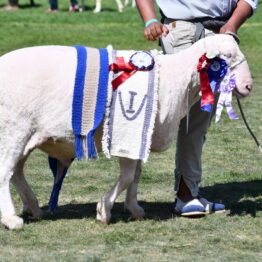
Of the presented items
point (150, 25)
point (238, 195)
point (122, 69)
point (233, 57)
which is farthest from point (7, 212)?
point (238, 195)

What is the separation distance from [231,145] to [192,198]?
9.66 feet

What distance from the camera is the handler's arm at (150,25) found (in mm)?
6258

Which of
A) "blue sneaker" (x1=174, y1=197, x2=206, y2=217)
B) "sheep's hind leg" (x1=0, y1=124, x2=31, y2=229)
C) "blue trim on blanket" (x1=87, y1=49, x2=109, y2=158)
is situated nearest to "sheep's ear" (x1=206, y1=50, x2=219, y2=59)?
"blue trim on blanket" (x1=87, y1=49, x2=109, y2=158)

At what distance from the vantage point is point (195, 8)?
6492 millimetres

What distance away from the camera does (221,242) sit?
579 centimetres

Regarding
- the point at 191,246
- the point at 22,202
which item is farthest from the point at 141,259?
the point at 22,202

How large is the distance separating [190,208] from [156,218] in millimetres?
290

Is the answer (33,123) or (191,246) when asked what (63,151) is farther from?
(191,246)

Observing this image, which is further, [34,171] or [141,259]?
[34,171]

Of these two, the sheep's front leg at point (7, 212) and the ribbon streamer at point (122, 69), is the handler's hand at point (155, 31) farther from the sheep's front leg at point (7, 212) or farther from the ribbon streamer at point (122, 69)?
the sheep's front leg at point (7, 212)

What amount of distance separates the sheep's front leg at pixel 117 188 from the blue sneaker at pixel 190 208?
564mm

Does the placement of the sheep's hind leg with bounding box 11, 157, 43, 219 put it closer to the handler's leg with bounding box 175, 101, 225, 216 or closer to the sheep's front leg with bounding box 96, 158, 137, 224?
the sheep's front leg with bounding box 96, 158, 137, 224

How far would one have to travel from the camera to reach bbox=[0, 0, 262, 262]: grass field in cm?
552

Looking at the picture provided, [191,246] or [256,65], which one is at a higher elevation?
[191,246]
